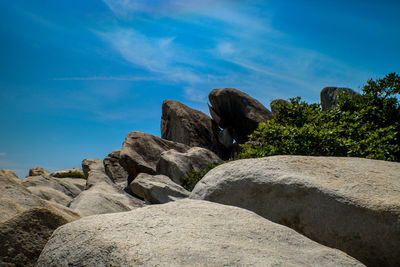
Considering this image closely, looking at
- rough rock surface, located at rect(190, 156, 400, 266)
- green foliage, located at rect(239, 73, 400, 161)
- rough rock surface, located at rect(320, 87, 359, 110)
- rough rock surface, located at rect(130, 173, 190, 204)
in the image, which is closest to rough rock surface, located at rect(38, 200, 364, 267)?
rough rock surface, located at rect(190, 156, 400, 266)

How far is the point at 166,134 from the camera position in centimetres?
2331

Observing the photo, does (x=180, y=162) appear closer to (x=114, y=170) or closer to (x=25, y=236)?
(x=114, y=170)

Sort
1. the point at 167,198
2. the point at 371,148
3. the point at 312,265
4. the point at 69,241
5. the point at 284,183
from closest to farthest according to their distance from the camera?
the point at 312,265
the point at 69,241
the point at 284,183
the point at 371,148
the point at 167,198

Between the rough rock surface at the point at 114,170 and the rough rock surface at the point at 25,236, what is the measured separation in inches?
595

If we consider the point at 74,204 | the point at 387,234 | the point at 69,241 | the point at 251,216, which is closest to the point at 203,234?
the point at 251,216

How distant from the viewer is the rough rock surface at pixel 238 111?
23.1 m

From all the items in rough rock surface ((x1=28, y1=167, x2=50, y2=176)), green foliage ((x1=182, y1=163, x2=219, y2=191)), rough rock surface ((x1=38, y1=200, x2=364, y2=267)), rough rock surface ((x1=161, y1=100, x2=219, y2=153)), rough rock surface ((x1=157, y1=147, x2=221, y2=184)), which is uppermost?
rough rock surface ((x1=161, y1=100, x2=219, y2=153))

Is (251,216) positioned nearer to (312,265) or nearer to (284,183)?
(312,265)

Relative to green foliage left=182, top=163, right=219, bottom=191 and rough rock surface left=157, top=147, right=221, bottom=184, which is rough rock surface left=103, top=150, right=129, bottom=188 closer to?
rough rock surface left=157, top=147, right=221, bottom=184

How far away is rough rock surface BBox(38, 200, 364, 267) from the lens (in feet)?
8.02

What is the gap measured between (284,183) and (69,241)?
3073 mm

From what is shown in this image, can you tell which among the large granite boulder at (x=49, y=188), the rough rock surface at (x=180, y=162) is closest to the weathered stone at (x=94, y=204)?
the large granite boulder at (x=49, y=188)

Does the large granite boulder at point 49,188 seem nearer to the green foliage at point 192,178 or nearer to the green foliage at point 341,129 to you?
the green foliage at point 192,178

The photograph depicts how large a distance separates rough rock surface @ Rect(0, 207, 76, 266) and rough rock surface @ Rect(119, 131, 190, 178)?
1204 centimetres
